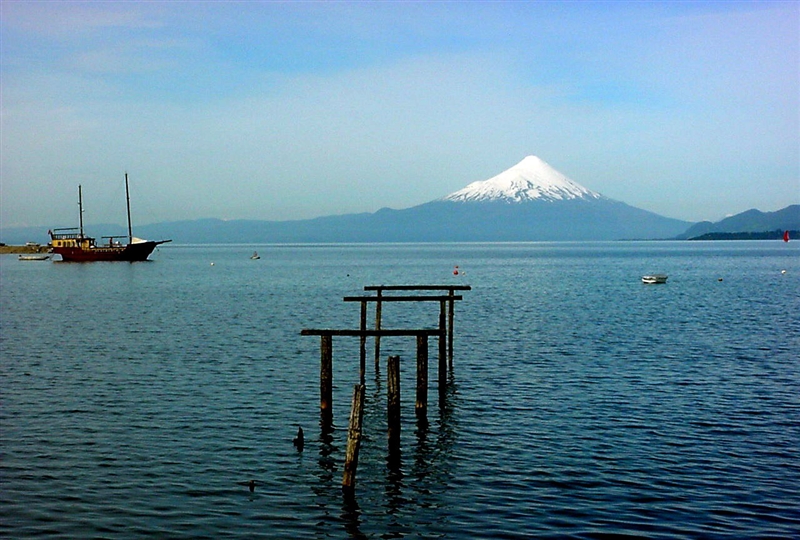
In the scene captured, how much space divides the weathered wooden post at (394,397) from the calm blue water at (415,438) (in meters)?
0.77

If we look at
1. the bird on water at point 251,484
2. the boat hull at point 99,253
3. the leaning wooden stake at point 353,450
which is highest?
the leaning wooden stake at point 353,450

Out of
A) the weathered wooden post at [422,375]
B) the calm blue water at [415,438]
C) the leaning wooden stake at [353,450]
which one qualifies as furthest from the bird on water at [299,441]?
the weathered wooden post at [422,375]

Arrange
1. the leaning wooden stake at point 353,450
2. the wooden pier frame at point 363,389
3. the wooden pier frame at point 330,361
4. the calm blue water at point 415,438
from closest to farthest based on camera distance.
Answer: the calm blue water at point 415,438 < the leaning wooden stake at point 353,450 < the wooden pier frame at point 363,389 < the wooden pier frame at point 330,361

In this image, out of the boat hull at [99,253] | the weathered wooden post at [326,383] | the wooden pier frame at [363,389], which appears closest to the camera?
the wooden pier frame at [363,389]

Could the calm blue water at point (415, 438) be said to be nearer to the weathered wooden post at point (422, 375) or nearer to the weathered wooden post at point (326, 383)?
the weathered wooden post at point (422, 375)

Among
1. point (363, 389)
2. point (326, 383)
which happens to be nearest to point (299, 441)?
point (326, 383)

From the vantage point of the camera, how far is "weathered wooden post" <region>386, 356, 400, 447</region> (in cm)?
2155

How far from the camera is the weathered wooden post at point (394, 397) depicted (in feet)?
70.7

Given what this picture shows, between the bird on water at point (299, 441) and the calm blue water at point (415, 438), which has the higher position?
the bird on water at point (299, 441)

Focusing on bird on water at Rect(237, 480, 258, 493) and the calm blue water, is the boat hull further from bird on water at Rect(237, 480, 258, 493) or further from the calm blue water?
bird on water at Rect(237, 480, 258, 493)

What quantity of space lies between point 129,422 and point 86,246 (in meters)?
160

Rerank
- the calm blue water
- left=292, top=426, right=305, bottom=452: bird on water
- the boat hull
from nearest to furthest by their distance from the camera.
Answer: the calm blue water
left=292, top=426, right=305, bottom=452: bird on water
the boat hull

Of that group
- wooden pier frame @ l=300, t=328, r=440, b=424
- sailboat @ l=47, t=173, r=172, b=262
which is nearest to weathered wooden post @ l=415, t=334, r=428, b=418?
wooden pier frame @ l=300, t=328, r=440, b=424

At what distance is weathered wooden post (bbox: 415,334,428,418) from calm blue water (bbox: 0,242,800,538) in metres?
0.51
